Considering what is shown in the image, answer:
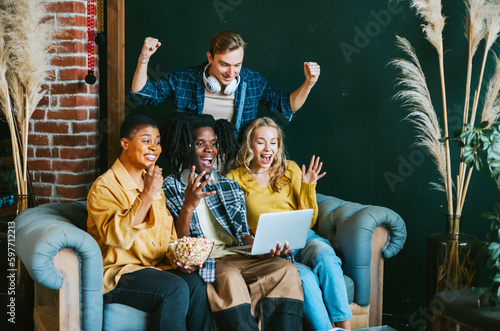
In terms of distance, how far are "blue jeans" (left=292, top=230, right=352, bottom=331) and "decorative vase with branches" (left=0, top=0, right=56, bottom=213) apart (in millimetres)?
1560

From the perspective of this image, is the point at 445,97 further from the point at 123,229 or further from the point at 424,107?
the point at 123,229

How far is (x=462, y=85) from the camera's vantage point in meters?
3.32

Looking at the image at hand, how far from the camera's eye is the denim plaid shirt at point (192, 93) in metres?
3.09

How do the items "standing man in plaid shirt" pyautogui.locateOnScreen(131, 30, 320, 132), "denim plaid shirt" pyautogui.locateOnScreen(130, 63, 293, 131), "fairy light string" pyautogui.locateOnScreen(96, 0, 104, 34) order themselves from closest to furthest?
"standing man in plaid shirt" pyautogui.locateOnScreen(131, 30, 320, 132)
"denim plaid shirt" pyautogui.locateOnScreen(130, 63, 293, 131)
"fairy light string" pyautogui.locateOnScreen(96, 0, 104, 34)

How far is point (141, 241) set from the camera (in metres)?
2.41

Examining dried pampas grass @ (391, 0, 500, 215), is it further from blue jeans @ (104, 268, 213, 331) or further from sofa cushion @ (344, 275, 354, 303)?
blue jeans @ (104, 268, 213, 331)

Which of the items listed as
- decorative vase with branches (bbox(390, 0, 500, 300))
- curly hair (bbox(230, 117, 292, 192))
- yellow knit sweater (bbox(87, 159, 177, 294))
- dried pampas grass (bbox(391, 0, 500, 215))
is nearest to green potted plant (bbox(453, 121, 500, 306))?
decorative vase with branches (bbox(390, 0, 500, 300))

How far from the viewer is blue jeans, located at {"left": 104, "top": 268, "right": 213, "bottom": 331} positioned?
2215 mm

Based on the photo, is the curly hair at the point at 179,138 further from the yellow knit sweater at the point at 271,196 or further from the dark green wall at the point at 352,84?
the dark green wall at the point at 352,84

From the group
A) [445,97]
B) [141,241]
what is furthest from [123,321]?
[445,97]

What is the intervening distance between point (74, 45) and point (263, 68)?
1.20 m

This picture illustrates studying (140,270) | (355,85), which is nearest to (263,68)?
(355,85)

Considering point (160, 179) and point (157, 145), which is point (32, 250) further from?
point (157, 145)

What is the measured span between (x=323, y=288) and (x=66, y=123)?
1.80 m
